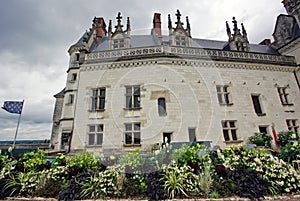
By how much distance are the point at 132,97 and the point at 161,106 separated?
2380mm

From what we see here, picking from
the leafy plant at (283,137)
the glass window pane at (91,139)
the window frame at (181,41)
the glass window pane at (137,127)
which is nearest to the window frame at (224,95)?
the leafy plant at (283,137)

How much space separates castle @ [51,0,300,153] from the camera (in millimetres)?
11516

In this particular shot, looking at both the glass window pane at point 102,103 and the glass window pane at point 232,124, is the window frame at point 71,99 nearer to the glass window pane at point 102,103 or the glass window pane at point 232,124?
the glass window pane at point 102,103

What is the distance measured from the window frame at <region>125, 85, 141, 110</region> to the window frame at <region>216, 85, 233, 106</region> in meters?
6.75

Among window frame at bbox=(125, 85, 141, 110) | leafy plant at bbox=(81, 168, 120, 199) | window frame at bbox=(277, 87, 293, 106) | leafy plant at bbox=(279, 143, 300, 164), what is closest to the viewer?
leafy plant at bbox=(81, 168, 120, 199)

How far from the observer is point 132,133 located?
11406 mm

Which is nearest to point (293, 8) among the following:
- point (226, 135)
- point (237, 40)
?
point (237, 40)

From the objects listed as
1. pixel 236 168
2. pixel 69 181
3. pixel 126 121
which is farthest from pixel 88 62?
pixel 236 168

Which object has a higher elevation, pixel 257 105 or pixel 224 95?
pixel 224 95

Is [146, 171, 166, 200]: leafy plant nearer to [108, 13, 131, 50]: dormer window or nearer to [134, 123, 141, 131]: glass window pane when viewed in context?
[134, 123, 141, 131]: glass window pane

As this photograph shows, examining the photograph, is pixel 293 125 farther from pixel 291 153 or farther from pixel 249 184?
pixel 249 184

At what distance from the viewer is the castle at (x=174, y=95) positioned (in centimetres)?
1152

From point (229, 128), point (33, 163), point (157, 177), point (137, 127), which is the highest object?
point (137, 127)

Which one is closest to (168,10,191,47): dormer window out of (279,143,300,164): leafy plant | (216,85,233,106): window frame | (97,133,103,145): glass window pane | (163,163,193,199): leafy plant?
(216,85,233,106): window frame
